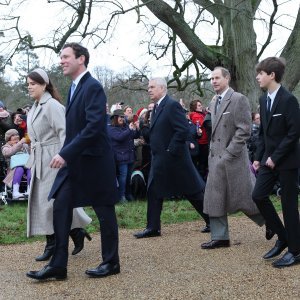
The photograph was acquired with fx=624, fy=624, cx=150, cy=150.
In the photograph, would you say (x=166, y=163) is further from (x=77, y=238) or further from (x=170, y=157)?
(x=77, y=238)

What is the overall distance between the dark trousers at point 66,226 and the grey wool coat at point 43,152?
0.73m

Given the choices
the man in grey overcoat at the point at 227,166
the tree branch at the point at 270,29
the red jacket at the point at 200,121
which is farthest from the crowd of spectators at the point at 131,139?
the man in grey overcoat at the point at 227,166

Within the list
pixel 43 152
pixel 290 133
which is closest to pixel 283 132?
pixel 290 133

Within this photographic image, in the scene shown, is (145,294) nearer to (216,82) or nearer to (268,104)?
(268,104)

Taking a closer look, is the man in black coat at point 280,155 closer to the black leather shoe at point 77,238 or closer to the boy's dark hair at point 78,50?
the boy's dark hair at point 78,50

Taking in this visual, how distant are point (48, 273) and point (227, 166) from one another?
7.60 ft

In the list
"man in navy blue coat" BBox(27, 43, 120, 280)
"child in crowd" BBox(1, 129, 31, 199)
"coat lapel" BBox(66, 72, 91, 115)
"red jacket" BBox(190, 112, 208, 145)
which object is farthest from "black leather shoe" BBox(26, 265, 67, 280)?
"red jacket" BBox(190, 112, 208, 145)

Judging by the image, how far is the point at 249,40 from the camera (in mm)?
14188

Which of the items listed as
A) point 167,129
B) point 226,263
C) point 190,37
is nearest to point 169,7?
point 190,37

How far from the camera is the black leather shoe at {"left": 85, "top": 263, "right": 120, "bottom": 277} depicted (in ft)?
17.4

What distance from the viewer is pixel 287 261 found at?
18.1ft

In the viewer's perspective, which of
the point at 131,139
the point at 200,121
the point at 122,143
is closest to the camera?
the point at 122,143

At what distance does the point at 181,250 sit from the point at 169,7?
8178mm

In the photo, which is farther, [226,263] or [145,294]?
[226,263]
